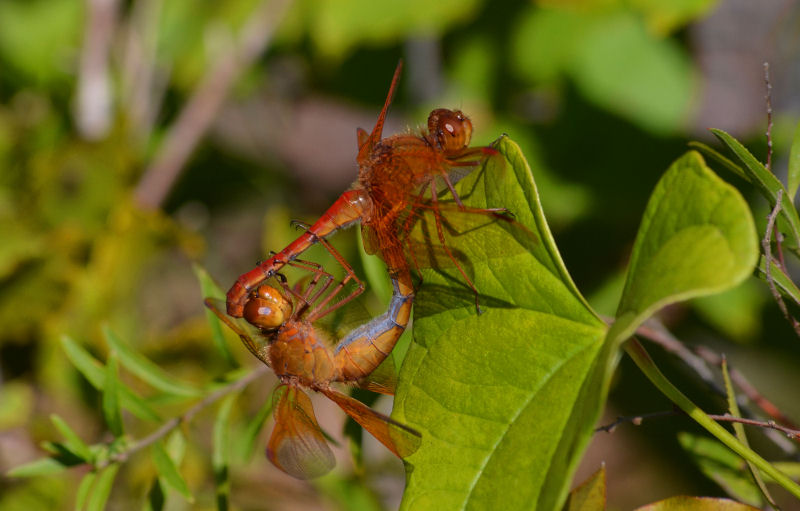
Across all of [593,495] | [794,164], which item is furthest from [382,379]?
[794,164]

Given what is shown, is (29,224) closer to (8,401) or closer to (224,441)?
(8,401)

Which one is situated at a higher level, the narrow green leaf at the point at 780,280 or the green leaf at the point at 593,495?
the narrow green leaf at the point at 780,280

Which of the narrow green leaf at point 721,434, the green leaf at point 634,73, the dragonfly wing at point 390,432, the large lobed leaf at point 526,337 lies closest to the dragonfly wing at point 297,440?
the dragonfly wing at point 390,432

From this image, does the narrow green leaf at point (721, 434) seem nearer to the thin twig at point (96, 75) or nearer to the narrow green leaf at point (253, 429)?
the narrow green leaf at point (253, 429)

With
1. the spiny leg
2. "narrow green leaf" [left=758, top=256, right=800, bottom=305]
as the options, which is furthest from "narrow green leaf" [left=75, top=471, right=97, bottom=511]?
"narrow green leaf" [left=758, top=256, right=800, bottom=305]

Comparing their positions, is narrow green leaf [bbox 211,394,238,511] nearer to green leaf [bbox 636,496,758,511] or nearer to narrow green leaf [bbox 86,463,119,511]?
narrow green leaf [bbox 86,463,119,511]

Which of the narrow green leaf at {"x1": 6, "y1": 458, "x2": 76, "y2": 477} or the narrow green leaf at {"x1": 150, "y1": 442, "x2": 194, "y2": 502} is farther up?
the narrow green leaf at {"x1": 150, "y1": 442, "x2": 194, "y2": 502}

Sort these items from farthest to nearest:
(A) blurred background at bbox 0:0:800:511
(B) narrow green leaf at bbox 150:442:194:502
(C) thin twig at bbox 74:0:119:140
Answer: (C) thin twig at bbox 74:0:119:140, (A) blurred background at bbox 0:0:800:511, (B) narrow green leaf at bbox 150:442:194:502
